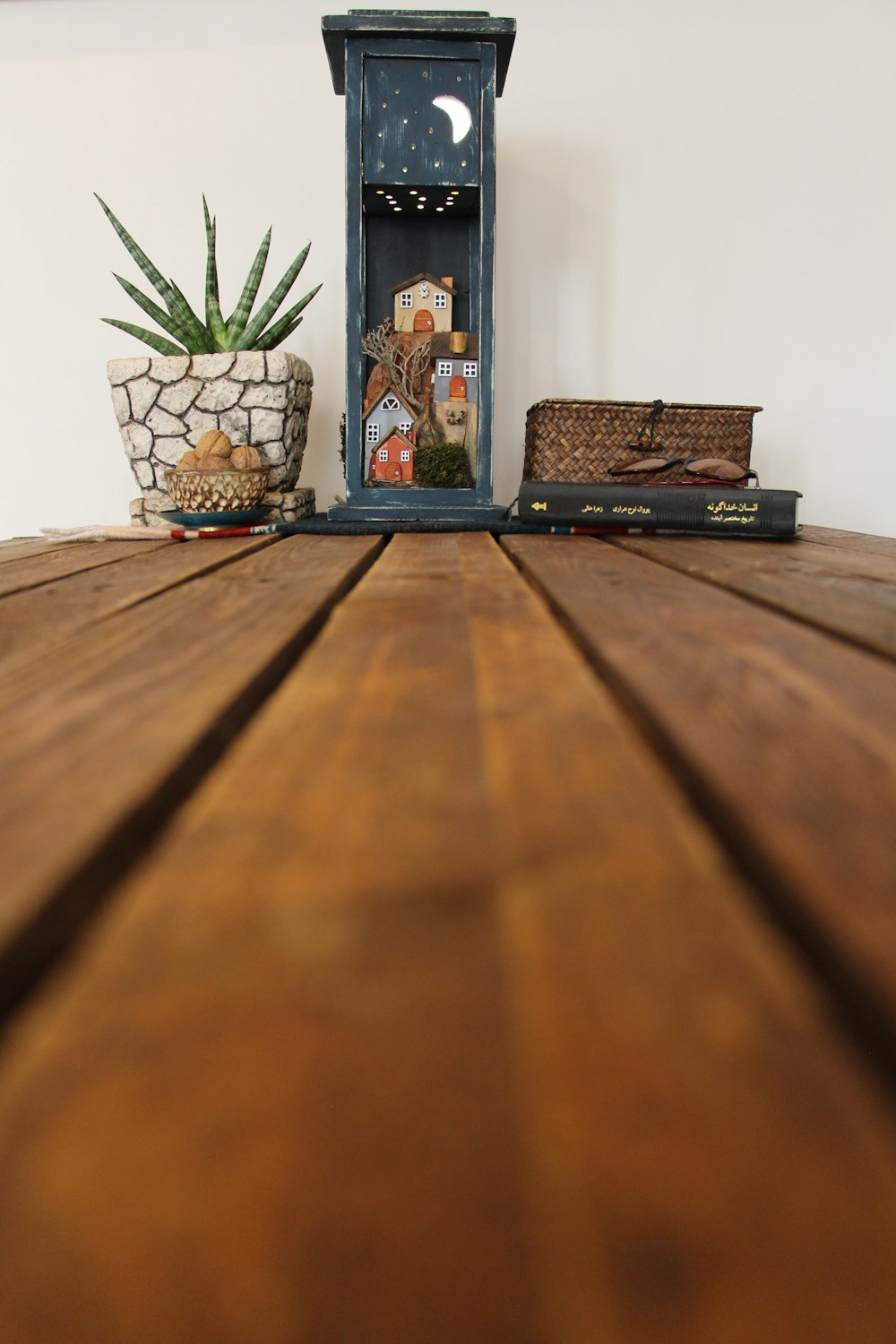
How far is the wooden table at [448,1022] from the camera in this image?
0.09m

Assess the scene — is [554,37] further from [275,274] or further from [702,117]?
[275,274]

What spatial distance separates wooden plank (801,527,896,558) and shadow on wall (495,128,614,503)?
983 mm

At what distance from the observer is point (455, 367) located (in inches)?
58.1

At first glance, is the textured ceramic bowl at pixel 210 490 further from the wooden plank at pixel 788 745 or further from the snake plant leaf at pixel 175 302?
the wooden plank at pixel 788 745

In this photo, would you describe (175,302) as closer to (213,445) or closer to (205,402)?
(205,402)

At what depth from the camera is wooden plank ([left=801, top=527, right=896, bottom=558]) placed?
877 millimetres

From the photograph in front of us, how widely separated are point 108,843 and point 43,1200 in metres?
0.09

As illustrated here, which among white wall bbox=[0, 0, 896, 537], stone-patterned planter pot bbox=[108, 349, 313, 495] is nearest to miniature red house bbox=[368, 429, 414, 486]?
stone-patterned planter pot bbox=[108, 349, 313, 495]

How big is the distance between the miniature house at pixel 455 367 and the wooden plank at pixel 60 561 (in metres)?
0.61

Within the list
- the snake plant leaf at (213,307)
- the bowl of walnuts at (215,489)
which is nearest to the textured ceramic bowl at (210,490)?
the bowl of walnuts at (215,489)

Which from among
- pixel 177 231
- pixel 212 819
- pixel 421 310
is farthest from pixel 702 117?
pixel 212 819

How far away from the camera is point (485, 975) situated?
134 millimetres

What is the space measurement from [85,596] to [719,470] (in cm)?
98

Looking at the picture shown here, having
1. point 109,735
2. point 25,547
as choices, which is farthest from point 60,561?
point 109,735
